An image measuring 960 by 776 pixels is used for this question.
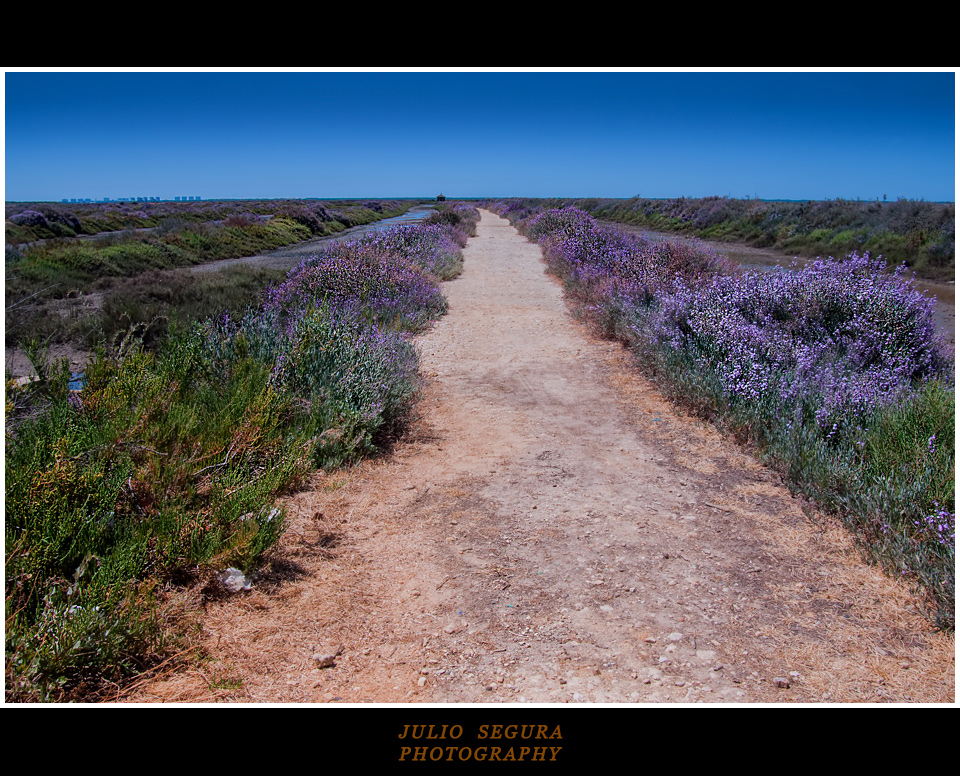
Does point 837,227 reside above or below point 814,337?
above

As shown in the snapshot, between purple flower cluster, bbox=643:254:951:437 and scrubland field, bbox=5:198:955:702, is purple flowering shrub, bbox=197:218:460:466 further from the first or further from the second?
purple flower cluster, bbox=643:254:951:437

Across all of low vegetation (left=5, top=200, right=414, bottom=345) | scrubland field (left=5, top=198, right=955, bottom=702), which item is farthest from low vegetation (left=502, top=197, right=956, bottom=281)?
low vegetation (left=5, top=200, right=414, bottom=345)

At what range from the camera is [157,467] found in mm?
3520

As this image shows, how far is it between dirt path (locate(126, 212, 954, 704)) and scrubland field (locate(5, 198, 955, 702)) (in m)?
0.24

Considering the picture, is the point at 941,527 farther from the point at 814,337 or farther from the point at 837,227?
the point at 837,227

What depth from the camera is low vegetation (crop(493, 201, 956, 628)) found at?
3.64 m

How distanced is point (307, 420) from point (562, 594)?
103 inches

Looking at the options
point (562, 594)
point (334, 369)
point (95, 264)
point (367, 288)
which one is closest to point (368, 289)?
point (367, 288)

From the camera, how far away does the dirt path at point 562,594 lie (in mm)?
2607

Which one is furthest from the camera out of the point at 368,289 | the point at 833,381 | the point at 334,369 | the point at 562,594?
the point at 368,289

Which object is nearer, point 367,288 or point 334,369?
point 334,369

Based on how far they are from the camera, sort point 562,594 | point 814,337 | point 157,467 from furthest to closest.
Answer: point 814,337 → point 157,467 → point 562,594

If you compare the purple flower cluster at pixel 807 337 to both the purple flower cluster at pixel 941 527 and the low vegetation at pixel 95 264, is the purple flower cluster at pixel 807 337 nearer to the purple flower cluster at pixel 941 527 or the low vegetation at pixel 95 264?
the purple flower cluster at pixel 941 527

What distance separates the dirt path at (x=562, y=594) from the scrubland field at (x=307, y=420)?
24 centimetres
